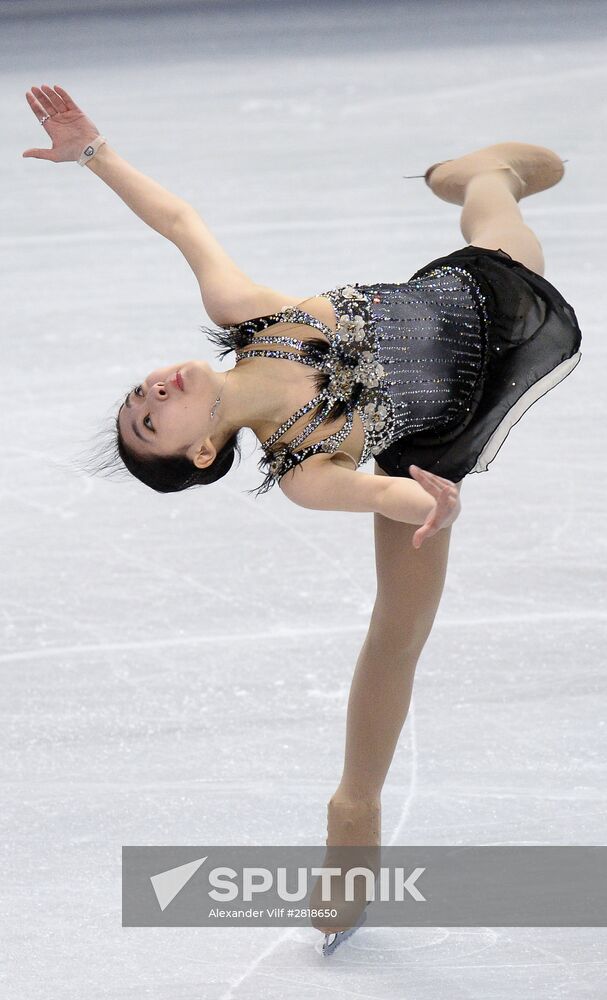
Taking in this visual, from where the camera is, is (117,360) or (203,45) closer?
(117,360)

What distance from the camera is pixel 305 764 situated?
255 cm

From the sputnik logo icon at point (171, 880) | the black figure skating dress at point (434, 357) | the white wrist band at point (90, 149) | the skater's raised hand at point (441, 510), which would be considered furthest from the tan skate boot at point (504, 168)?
the sputnik logo icon at point (171, 880)

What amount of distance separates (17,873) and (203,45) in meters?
7.01

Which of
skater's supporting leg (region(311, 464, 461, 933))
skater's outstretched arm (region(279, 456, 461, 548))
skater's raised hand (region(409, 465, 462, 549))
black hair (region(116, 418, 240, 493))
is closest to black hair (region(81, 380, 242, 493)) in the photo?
black hair (region(116, 418, 240, 493))

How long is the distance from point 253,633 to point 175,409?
3.41ft

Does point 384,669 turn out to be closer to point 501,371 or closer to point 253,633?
point 501,371

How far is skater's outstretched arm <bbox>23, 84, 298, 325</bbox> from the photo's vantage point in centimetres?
207

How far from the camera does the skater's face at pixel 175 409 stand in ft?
6.50

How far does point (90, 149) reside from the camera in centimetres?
226

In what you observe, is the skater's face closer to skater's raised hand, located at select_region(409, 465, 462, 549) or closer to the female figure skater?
the female figure skater

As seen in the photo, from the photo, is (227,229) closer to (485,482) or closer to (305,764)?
(485,482)

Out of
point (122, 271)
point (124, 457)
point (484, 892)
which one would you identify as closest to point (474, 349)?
point (124, 457)

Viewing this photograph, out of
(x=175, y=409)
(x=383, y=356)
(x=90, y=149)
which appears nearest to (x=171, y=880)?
(x=175, y=409)

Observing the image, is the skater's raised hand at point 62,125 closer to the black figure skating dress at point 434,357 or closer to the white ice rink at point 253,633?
the black figure skating dress at point 434,357
